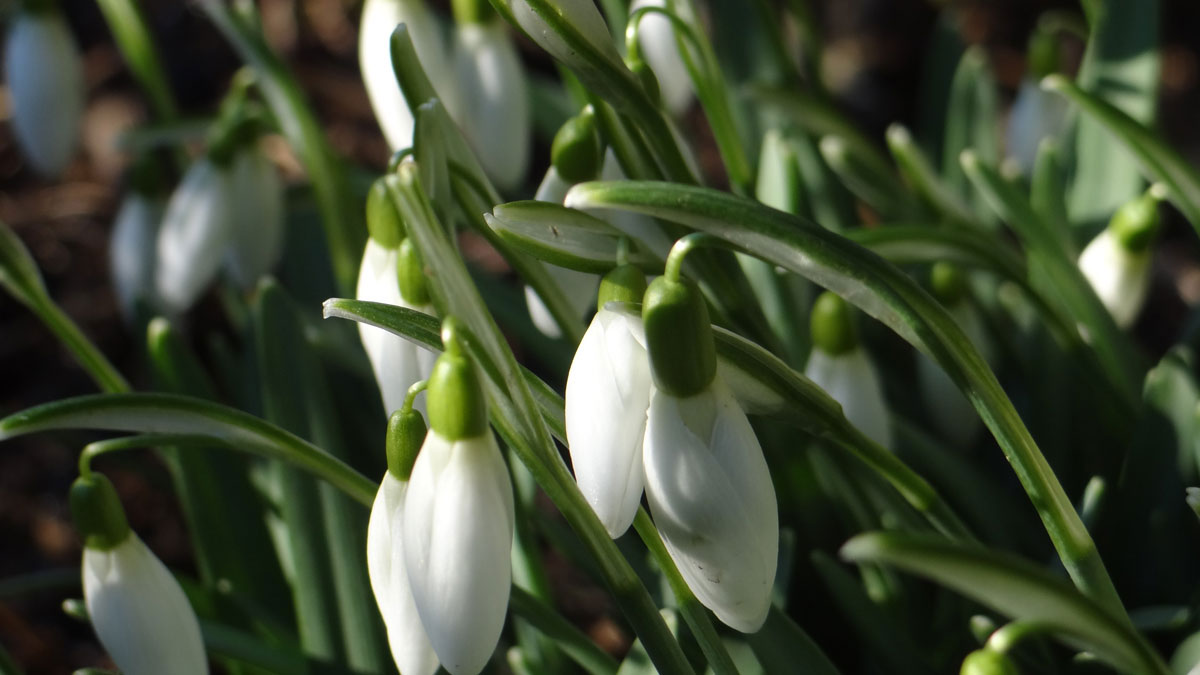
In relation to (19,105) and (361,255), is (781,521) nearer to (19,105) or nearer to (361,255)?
(361,255)

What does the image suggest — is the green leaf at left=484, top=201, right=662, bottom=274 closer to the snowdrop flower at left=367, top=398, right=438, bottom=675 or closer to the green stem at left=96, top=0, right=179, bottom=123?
the snowdrop flower at left=367, top=398, right=438, bottom=675

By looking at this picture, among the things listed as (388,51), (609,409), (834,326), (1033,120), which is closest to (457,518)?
(609,409)

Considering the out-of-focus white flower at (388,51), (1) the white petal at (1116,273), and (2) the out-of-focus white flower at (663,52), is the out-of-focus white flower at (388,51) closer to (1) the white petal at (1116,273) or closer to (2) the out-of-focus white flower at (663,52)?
(2) the out-of-focus white flower at (663,52)

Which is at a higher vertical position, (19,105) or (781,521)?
(19,105)

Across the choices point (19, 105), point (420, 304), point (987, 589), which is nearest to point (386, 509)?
point (420, 304)

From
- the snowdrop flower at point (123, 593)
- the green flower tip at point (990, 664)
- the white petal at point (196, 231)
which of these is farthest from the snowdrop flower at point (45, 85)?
the green flower tip at point (990, 664)

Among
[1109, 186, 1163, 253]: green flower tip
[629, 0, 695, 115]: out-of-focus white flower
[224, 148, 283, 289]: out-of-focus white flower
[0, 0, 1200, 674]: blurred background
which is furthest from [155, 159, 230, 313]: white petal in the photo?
[1109, 186, 1163, 253]: green flower tip
